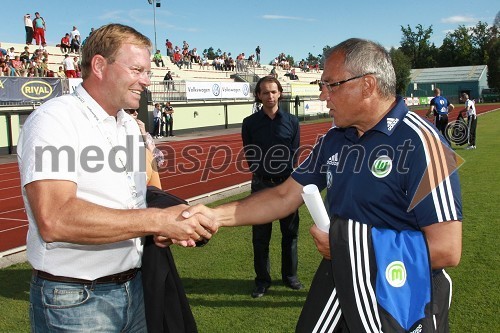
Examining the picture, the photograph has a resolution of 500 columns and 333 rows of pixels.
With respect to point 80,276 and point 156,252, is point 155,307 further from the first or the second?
point 80,276

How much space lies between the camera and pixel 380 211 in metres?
2.22

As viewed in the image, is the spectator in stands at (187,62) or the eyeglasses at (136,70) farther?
the spectator in stands at (187,62)

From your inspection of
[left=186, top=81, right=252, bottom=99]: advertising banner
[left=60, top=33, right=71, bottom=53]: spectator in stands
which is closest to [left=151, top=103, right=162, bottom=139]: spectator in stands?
[left=186, top=81, right=252, bottom=99]: advertising banner

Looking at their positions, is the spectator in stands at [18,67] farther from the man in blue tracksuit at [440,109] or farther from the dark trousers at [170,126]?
the man in blue tracksuit at [440,109]

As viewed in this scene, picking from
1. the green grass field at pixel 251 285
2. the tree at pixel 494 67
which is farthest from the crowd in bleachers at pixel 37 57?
the tree at pixel 494 67

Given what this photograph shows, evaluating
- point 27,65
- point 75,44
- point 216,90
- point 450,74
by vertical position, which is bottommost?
point 216,90

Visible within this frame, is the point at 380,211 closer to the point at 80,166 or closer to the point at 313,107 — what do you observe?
the point at 80,166

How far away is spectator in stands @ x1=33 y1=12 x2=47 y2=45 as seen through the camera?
26.8 metres

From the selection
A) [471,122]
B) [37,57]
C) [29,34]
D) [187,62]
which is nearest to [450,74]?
[187,62]

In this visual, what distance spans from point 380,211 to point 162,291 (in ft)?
3.71

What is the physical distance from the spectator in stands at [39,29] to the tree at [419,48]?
90.9 m

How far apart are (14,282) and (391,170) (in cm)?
490

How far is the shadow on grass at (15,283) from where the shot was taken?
17.1 ft

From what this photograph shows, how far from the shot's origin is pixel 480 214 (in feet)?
26.2
